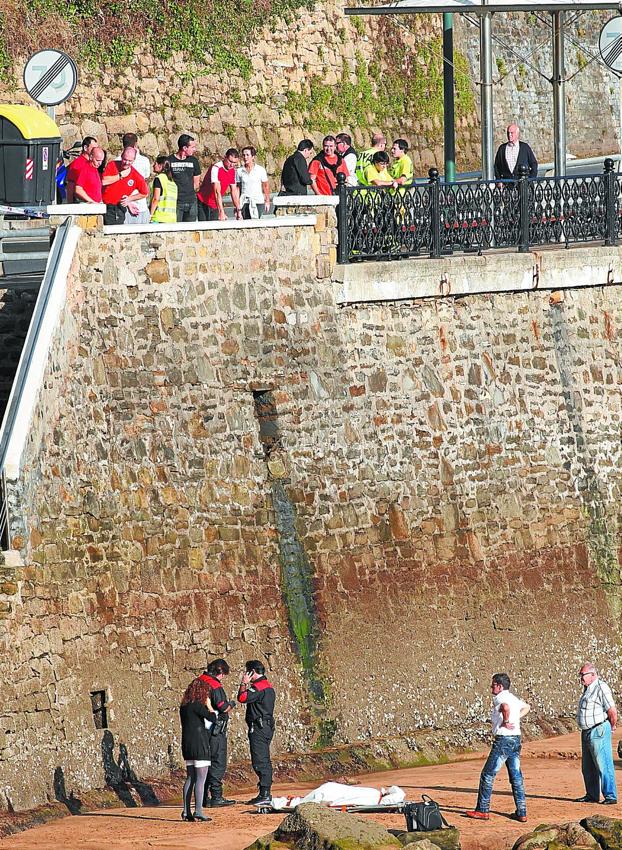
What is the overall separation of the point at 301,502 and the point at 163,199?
3.46 metres

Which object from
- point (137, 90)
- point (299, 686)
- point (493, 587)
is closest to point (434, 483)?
point (493, 587)

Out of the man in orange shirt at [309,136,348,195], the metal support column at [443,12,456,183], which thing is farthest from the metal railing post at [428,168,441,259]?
the metal support column at [443,12,456,183]

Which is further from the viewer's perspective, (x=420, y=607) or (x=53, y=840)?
(x=420, y=607)

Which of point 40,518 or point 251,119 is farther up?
point 251,119

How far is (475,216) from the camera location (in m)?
22.0

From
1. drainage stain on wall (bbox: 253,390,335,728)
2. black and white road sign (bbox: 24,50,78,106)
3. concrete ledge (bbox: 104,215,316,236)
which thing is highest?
black and white road sign (bbox: 24,50,78,106)

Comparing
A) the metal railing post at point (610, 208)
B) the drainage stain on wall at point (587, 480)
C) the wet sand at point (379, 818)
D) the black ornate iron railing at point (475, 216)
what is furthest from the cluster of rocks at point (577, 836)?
the metal railing post at point (610, 208)

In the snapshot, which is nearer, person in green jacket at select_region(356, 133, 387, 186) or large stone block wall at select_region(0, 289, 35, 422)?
large stone block wall at select_region(0, 289, 35, 422)

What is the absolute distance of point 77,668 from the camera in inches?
683

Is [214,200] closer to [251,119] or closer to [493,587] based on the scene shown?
[493,587]

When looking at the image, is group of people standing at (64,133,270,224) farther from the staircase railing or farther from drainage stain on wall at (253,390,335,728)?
drainage stain on wall at (253,390,335,728)

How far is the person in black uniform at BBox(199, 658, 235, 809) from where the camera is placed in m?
17.0

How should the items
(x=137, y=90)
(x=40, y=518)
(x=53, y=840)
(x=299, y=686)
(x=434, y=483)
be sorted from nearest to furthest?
(x=53, y=840), (x=40, y=518), (x=299, y=686), (x=434, y=483), (x=137, y=90)

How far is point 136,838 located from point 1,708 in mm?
1522
